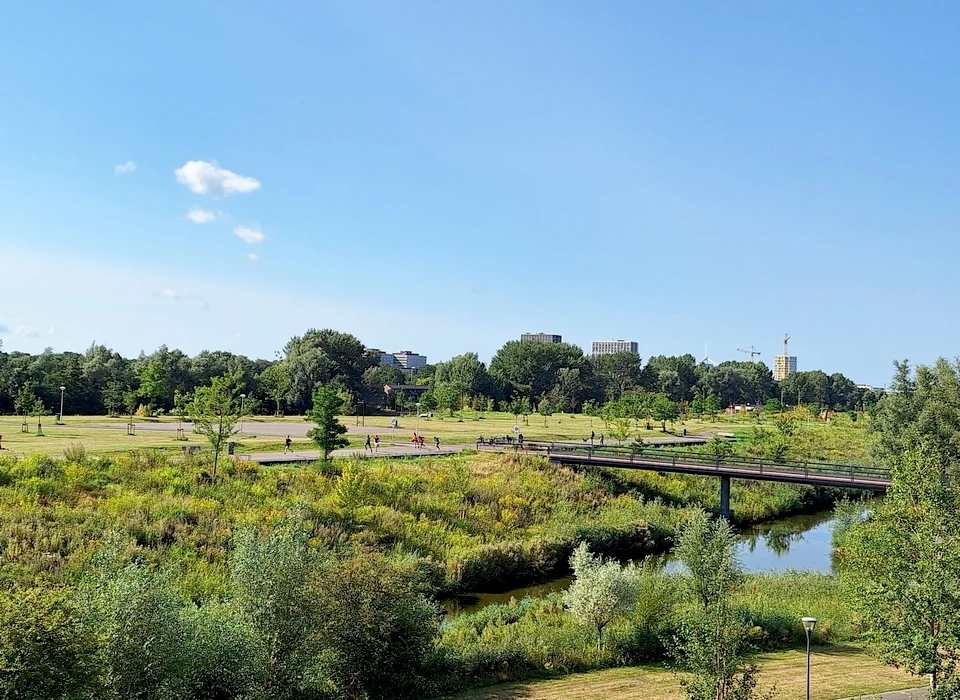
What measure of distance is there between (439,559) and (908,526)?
22504 millimetres

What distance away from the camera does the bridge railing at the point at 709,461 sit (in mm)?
44125

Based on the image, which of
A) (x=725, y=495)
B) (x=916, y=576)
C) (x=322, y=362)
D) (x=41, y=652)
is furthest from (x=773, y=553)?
(x=322, y=362)

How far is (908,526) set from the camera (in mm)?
21672

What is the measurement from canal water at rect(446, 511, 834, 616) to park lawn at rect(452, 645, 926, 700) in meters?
9.52

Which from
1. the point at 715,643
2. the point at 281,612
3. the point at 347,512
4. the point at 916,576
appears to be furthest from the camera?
the point at 347,512

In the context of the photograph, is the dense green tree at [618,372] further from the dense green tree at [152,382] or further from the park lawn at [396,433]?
the dense green tree at [152,382]

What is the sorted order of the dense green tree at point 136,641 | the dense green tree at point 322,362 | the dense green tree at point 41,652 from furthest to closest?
the dense green tree at point 322,362 → the dense green tree at point 136,641 → the dense green tree at point 41,652

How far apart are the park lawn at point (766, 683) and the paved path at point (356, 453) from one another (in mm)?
26358

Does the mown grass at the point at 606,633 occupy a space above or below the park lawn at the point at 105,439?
below

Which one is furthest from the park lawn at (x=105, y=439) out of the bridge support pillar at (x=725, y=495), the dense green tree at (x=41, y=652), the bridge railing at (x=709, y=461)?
the dense green tree at (x=41, y=652)

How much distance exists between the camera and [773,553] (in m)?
45.4

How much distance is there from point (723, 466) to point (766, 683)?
27828mm

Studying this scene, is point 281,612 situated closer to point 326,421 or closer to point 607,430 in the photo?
point 326,421

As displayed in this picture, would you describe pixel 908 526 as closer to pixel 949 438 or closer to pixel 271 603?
pixel 271 603
